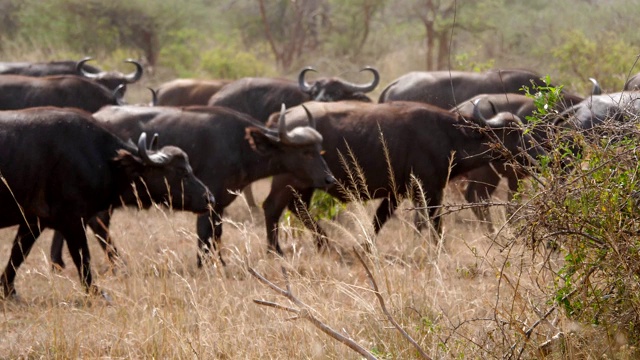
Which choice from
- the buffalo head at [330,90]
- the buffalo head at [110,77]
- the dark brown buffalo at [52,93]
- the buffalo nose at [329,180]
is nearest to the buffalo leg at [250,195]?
the dark brown buffalo at [52,93]

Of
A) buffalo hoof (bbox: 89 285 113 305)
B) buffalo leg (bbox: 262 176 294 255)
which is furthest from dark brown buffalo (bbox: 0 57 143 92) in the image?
buffalo hoof (bbox: 89 285 113 305)

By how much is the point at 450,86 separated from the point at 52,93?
501 cm

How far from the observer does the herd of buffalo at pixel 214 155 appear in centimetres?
665

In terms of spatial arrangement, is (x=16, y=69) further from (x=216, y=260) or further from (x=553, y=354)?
(x=553, y=354)

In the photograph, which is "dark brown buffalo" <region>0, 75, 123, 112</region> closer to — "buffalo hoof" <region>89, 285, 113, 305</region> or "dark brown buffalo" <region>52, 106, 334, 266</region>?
"dark brown buffalo" <region>52, 106, 334, 266</region>

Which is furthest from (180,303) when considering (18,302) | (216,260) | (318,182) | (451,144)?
(451,144)

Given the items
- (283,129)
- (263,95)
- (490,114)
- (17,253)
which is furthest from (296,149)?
(263,95)

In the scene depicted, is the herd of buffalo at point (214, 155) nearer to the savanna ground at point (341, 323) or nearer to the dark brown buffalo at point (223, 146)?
the dark brown buffalo at point (223, 146)

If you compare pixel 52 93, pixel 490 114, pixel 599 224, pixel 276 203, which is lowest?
pixel 276 203

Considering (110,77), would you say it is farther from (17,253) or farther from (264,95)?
(17,253)

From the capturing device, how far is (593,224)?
12.4 feet

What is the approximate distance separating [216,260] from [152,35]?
21356 millimetres

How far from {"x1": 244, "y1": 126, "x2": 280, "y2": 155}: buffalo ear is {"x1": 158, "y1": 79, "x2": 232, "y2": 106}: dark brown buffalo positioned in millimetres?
5165

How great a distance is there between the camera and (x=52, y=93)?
36.6ft
